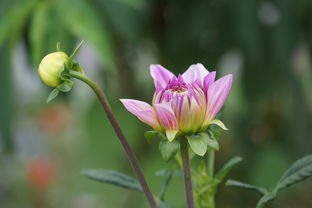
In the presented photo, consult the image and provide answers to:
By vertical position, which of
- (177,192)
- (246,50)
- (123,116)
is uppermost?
(246,50)

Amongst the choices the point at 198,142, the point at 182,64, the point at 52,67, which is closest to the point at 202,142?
the point at 198,142

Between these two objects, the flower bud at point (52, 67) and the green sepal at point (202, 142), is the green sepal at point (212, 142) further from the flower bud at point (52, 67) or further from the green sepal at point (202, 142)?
the flower bud at point (52, 67)

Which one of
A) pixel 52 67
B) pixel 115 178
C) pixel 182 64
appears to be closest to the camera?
→ pixel 52 67

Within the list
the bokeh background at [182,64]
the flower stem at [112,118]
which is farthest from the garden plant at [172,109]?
the bokeh background at [182,64]

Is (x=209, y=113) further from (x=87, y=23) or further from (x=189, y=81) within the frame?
(x=87, y=23)

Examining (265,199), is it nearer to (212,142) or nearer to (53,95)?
(212,142)

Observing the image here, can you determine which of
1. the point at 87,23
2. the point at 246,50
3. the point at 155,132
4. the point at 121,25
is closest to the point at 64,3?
the point at 87,23
